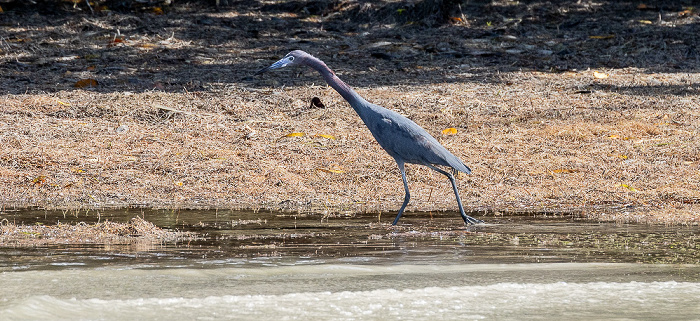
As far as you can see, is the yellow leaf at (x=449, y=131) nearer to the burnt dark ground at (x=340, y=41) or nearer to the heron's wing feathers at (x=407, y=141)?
the burnt dark ground at (x=340, y=41)

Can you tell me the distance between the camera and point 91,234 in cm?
654

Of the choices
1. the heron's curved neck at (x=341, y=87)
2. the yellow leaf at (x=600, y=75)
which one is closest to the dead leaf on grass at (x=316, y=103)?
the heron's curved neck at (x=341, y=87)

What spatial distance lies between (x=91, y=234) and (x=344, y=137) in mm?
5091

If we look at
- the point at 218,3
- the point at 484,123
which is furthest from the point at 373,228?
the point at 218,3

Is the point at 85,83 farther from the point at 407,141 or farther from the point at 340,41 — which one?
the point at 407,141

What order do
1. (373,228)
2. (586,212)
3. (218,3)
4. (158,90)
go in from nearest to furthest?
1. (373,228)
2. (586,212)
3. (158,90)
4. (218,3)

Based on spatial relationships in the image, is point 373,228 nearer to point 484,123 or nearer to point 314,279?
point 314,279

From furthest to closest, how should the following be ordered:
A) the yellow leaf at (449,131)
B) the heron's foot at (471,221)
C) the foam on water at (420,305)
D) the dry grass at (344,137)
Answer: the yellow leaf at (449,131)
the dry grass at (344,137)
the heron's foot at (471,221)
the foam on water at (420,305)

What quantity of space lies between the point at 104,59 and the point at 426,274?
1180 centimetres

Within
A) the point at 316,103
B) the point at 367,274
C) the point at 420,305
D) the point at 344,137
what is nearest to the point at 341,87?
the point at 344,137

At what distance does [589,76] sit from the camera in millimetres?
14828

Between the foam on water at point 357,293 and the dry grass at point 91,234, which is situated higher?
the dry grass at point 91,234

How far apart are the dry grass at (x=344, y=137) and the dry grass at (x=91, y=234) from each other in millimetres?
1675

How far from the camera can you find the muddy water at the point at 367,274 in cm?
457
